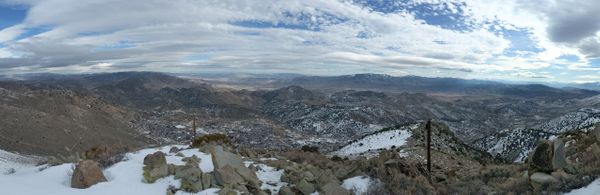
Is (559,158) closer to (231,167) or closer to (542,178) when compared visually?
(542,178)

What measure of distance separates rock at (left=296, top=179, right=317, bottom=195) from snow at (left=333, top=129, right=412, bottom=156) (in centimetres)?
5075

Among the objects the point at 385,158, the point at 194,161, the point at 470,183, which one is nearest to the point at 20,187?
the point at 194,161

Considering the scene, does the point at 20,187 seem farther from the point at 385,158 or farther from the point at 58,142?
the point at 58,142

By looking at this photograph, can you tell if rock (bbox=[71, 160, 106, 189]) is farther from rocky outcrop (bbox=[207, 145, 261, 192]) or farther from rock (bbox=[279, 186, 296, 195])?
rock (bbox=[279, 186, 296, 195])

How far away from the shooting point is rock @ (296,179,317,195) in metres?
20.6

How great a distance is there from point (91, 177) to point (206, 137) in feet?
63.7

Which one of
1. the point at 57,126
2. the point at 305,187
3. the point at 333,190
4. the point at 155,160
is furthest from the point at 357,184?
the point at 57,126

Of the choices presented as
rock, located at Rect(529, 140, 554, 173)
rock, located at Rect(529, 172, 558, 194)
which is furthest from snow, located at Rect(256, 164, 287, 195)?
rock, located at Rect(529, 140, 554, 173)

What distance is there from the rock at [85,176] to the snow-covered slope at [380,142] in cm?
5541

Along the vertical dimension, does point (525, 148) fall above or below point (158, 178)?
below

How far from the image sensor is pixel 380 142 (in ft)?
264

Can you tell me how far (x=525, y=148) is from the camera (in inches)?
4050

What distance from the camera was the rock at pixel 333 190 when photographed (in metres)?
20.1

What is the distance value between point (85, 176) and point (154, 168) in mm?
2986
